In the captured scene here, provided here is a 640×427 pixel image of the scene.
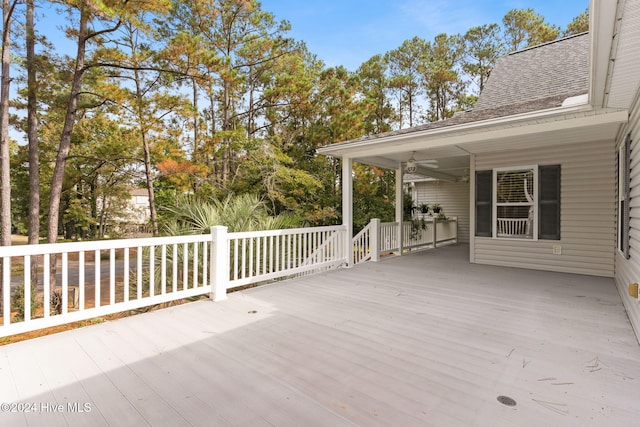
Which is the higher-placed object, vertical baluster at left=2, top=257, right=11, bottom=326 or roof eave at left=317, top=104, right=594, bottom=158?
roof eave at left=317, top=104, right=594, bottom=158

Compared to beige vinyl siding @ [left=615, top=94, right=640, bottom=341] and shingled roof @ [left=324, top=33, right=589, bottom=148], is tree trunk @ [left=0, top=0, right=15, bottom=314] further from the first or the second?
beige vinyl siding @ [left=615, top=94, right=640, bottom=341]

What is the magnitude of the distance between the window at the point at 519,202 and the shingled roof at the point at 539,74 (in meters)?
2.17

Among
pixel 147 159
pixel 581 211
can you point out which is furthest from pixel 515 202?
pixel 147 159

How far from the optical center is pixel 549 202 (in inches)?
237

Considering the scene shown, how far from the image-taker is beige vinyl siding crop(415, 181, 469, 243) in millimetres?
11156

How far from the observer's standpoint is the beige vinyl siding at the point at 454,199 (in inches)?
439

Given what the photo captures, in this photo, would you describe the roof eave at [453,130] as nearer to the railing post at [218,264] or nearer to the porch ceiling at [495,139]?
the porch ceiling at [495,139]

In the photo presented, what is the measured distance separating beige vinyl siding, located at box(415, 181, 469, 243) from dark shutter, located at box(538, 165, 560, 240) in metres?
5.00

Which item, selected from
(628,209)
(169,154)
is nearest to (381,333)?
(628,209)

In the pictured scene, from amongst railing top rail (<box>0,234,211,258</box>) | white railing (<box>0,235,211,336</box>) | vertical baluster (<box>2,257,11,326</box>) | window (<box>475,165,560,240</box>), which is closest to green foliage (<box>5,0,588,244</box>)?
white railing (<box>0,235,211,336</box>)

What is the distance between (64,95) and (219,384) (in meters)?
11.0

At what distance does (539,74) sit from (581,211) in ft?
14.8

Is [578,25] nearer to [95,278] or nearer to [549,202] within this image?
[549,202]

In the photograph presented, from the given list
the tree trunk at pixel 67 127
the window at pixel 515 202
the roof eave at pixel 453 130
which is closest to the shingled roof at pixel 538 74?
the window at pixel 515 202
